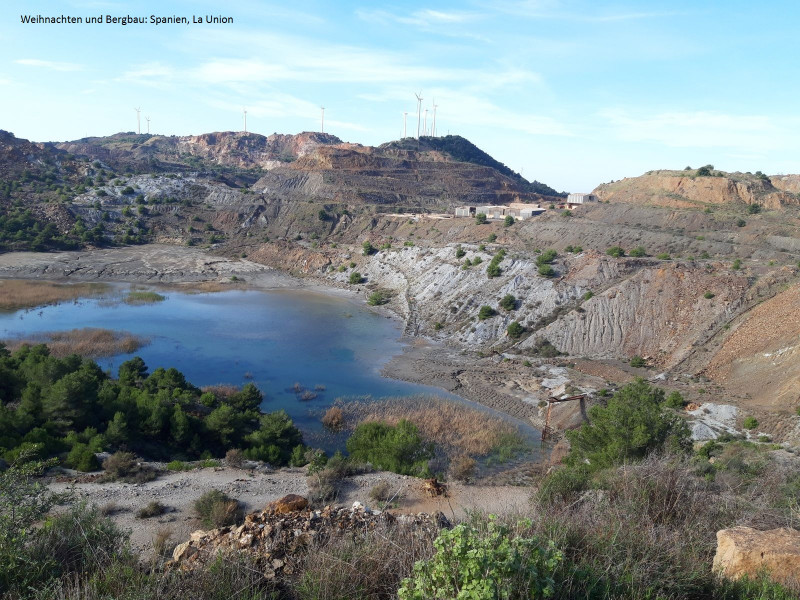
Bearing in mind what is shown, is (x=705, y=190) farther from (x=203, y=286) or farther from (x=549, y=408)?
(x=203, y=286)

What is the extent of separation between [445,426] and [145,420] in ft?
38.5

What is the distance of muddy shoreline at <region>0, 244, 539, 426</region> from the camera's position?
32500 mm

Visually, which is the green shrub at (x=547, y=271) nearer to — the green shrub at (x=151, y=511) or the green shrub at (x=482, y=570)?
the green shrub at (x=151, y=511)

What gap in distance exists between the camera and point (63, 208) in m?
66.5

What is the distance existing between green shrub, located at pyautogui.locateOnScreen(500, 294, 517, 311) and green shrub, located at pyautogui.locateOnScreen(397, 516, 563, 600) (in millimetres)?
32691

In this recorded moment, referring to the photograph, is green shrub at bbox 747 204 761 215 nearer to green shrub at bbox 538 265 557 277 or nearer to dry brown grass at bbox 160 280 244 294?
green shrub at bbox 538 265 557 277

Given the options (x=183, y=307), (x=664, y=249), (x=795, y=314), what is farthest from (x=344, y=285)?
(x=795, y=314)

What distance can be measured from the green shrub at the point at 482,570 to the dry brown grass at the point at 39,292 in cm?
4661

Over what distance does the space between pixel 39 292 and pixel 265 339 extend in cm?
2405

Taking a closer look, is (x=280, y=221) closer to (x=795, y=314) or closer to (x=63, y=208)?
(x=63, y=208)

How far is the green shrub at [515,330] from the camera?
114 feet

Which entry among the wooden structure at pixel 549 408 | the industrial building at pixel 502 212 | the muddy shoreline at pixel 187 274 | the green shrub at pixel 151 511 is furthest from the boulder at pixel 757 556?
the industrial building at pixel 502 212

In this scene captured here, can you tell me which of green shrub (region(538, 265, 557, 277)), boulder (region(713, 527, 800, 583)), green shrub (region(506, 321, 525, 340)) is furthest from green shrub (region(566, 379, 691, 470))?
green shrub (region(538, 265, 557, 277))

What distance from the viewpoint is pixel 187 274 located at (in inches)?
2242
